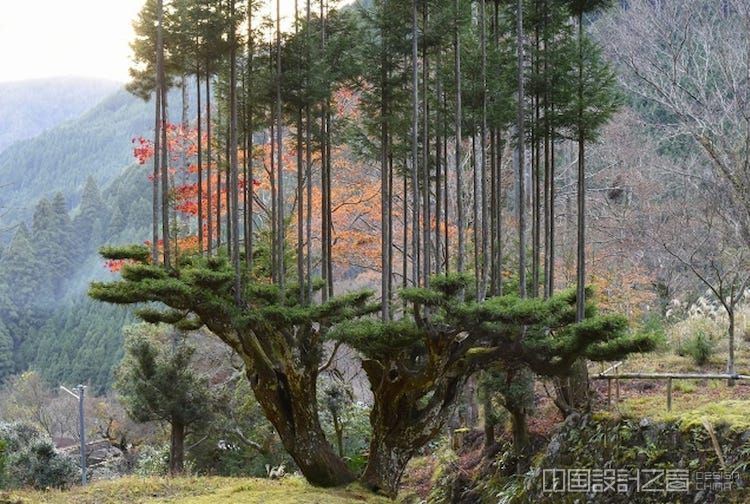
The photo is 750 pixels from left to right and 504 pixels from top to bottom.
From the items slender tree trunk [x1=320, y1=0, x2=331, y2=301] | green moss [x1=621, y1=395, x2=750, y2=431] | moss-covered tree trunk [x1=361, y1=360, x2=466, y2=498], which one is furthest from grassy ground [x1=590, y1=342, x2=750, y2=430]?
slender tree trunk [x1=320, y1=0, x2=331, y2=301]

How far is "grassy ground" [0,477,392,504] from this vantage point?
7145 millimetres

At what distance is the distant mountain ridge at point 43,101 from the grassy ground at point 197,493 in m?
73.1

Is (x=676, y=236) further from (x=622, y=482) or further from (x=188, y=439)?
(x=188, y=439)

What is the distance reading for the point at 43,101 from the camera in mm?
85250

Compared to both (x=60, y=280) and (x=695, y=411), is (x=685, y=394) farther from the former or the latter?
(x=60, y=280)

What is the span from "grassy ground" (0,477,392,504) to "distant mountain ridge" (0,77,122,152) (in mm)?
73117

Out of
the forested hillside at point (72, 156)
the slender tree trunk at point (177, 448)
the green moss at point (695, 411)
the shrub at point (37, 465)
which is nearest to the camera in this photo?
the green moss at point (695, 411)

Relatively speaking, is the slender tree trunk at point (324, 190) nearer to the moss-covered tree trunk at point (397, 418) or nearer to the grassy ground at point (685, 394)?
the moss-covered tree trunk at point (397, 418)

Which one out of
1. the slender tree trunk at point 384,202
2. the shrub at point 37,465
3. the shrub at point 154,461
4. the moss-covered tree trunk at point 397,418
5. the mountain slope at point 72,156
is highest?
the mountain slope at point 72,156

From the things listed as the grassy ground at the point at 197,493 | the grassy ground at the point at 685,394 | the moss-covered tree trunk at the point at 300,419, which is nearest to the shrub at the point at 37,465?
the grassy ground at the point at 197,493

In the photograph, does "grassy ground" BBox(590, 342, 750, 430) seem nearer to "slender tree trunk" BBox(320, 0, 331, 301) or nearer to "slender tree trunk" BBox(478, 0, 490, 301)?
"slender tree trunk" BBox(478, 0, 490, 301)

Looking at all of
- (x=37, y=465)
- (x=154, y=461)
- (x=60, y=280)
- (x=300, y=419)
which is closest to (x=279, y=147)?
(x=300, y=419)

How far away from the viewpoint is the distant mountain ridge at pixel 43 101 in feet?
251

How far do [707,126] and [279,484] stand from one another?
7.56 m
